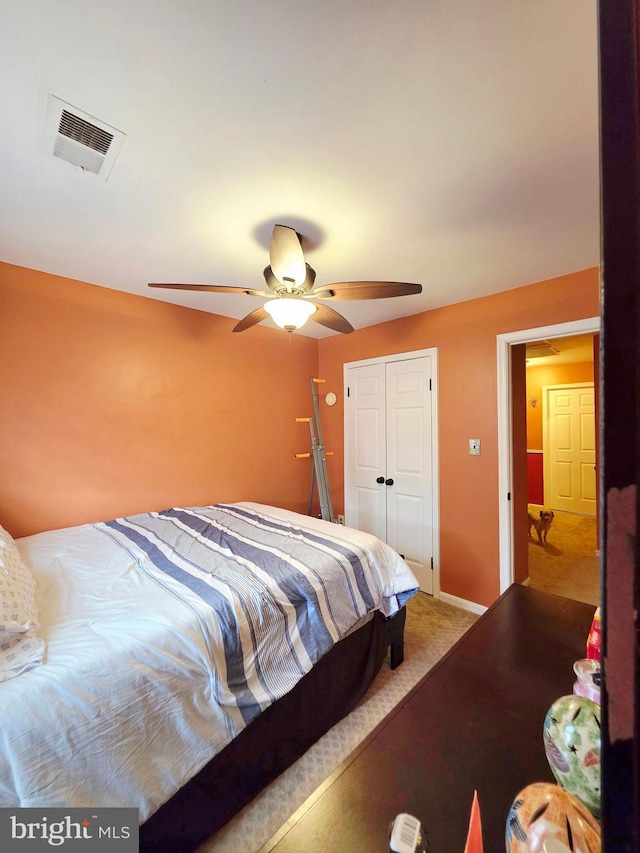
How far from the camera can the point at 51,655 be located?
104cm

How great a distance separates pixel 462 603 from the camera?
9.11 ft

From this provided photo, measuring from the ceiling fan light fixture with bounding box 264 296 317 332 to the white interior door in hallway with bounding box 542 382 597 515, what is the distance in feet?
17.1

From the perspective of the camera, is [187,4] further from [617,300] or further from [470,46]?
[617,300]

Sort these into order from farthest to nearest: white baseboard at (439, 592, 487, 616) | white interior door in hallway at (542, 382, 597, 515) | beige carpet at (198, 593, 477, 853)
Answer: white interior door in hallway at (542, 382, 597, 515)
white baseboard at (439, 592, 487, 616)
beige carpet at (198, 593, 477, 853)

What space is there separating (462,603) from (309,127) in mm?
3165

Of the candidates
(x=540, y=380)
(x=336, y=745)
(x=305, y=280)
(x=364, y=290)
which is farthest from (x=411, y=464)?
(x=540, y=380)

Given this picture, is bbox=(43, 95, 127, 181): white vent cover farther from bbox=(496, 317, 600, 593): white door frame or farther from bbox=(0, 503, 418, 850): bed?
bbox=(496, 317, 600, 593): white door frame

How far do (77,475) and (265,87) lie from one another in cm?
245

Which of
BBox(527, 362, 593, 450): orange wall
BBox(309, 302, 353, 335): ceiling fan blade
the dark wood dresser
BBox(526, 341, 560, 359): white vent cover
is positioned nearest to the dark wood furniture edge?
the dark wood dresser

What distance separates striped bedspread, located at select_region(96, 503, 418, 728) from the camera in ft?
4.21

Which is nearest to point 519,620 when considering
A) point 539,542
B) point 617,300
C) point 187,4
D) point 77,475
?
point 617,300

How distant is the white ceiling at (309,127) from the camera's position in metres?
0.91

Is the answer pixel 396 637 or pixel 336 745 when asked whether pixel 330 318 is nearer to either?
pixel 396 637

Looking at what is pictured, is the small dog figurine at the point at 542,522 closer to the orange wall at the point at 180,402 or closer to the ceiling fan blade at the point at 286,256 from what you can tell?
the orange wall at the point at 180,402
